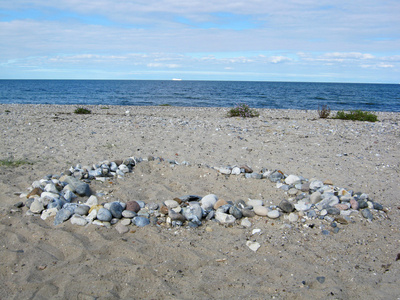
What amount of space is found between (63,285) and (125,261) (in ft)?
1.88

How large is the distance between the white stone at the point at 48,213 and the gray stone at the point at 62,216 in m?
0.10

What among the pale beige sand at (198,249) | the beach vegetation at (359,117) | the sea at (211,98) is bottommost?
the pale beige sand at (198,249)

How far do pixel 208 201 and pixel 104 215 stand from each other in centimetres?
133

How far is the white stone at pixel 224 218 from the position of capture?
395 centimetres

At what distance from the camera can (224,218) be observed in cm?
396

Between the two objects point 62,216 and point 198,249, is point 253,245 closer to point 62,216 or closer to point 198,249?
point 198,249

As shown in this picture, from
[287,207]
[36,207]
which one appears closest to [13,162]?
[36,207]

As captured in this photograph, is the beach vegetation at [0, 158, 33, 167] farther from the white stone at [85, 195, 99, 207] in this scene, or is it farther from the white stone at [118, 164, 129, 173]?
the white stone at [85, 195, 99, 207]

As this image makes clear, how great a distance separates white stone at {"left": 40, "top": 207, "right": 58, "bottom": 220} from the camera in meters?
3.85

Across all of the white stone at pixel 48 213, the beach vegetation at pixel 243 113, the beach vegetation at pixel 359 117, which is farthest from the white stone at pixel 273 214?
the beach vegetation at pixel 359 117

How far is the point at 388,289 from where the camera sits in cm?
274

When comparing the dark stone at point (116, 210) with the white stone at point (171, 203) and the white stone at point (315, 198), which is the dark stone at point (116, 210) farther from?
the white stone at point (315, 198)

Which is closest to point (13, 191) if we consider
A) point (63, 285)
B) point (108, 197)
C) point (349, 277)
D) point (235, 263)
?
point (108, 197)

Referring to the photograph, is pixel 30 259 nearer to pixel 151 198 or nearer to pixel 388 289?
pixel 151 198
